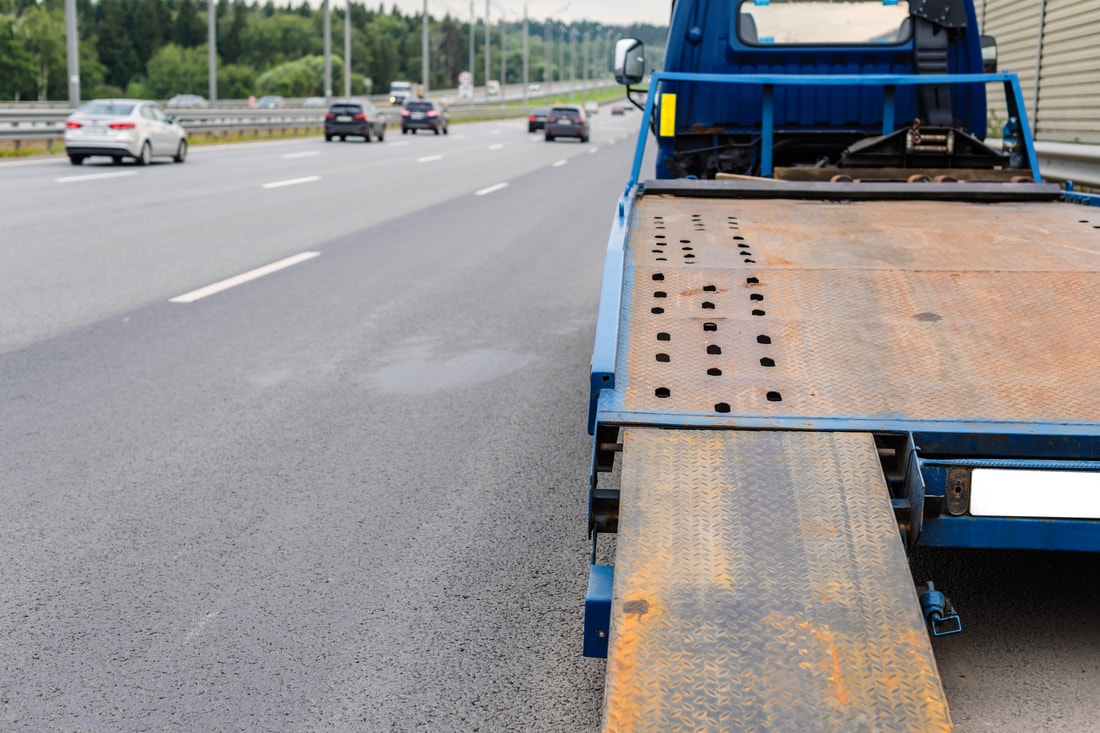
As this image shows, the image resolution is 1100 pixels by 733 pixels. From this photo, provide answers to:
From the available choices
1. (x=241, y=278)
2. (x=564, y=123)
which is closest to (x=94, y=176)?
(x=241, y=278)

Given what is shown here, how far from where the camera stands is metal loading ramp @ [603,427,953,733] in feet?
7.30

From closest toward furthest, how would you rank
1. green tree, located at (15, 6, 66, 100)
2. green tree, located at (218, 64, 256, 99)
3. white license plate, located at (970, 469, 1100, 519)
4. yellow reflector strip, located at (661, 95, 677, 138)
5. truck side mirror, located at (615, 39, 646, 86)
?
1. white license plate, located at (970, 469, 1100, 519)
2. yellow reflector strip, located at (661, 95, 677, 138)
3. truck side mirror, located at (615, 39, 646, 86)
4. green tree, located at (15, 6, 66, 100)
5. green tree, located at (218, 64, 256, 99)

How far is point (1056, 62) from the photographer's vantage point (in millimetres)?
15500

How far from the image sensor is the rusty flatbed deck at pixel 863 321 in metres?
3.07

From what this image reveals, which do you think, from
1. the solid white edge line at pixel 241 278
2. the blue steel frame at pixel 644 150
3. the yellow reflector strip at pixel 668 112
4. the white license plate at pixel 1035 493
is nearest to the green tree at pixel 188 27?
the solid white edge line at pixel 241 278

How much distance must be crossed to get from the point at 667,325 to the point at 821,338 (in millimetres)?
461

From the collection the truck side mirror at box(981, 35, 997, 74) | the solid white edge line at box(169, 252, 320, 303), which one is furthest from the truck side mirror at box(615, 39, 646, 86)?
the solid white edge line at box(169, 252, 320, 303)

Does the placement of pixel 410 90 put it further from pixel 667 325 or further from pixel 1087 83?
pixel 667 325

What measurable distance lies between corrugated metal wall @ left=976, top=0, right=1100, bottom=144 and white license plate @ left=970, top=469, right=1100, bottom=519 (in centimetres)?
1251

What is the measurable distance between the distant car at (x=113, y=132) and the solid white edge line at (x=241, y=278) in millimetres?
14618

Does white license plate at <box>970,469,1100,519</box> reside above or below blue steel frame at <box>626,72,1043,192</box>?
below

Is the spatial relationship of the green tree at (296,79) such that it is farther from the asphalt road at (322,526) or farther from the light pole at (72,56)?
the asphalt road at (322,526)

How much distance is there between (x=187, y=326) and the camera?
24.5ft

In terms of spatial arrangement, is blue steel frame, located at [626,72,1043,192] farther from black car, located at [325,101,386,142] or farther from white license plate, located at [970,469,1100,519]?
black car, located at [325,101,386,142]
